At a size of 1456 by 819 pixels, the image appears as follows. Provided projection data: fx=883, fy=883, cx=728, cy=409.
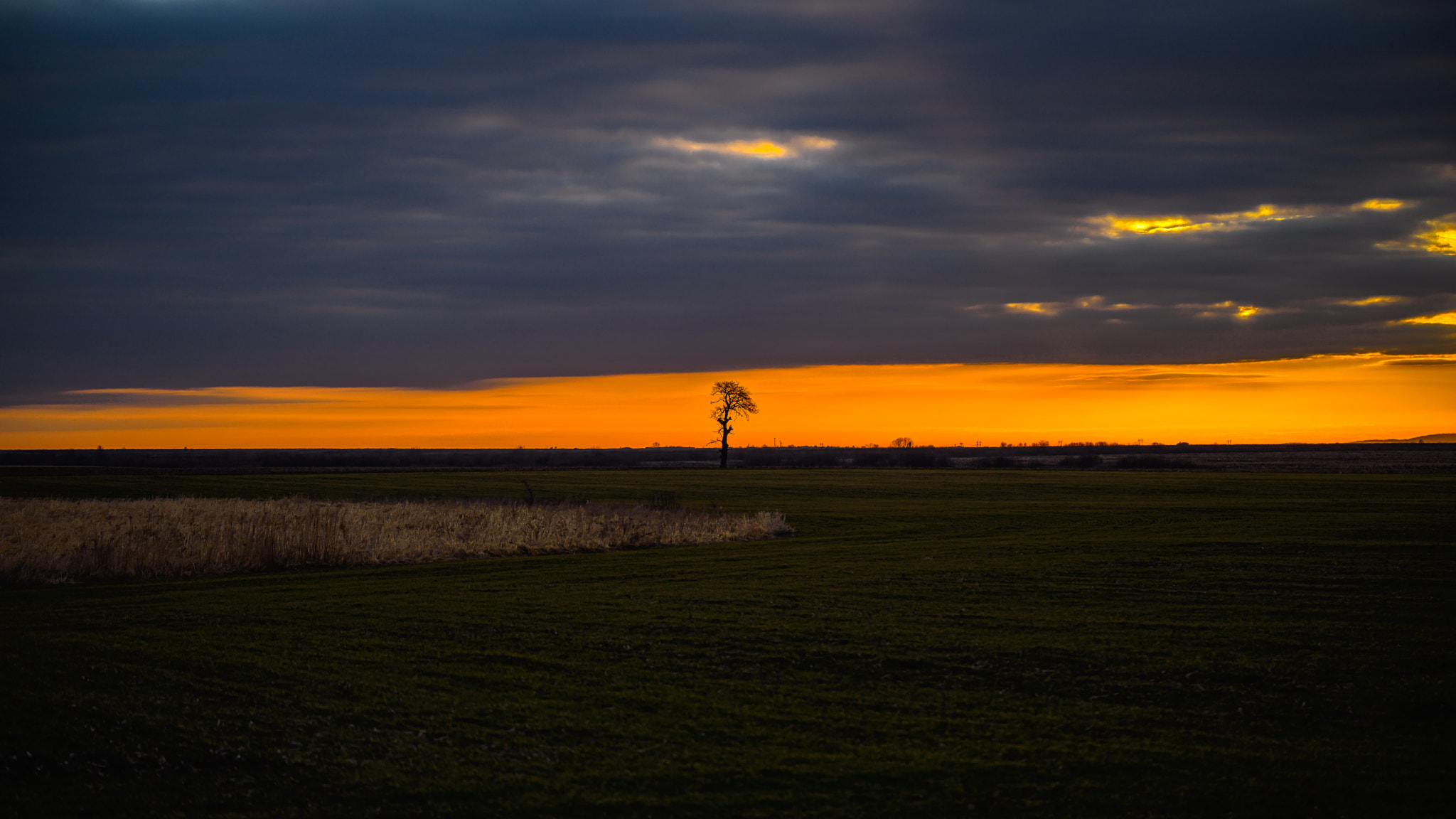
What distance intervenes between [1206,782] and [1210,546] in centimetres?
1844

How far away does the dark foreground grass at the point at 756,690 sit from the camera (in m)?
8.17

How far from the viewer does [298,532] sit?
27703 millimetres

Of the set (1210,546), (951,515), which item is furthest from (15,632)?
(951,515)

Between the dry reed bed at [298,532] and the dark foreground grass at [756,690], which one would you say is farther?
the dry reed bed at [298,532]

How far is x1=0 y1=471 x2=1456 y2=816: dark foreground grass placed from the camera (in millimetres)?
8172

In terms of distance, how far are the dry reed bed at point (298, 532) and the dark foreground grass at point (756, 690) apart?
261 cm

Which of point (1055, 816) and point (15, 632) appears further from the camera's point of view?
point (15, 632)

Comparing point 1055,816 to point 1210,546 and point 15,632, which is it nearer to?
point 15,632

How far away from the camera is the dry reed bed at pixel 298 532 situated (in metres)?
24.1

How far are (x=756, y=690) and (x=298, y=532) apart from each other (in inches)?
845

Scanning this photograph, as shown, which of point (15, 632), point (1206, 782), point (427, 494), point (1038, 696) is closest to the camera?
point (1206, 782)

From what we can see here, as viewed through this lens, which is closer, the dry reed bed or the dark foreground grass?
the dark foreground grass

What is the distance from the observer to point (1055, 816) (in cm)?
769

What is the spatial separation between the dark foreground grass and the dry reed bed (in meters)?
2.61
